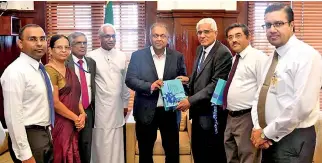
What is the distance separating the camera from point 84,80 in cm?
305

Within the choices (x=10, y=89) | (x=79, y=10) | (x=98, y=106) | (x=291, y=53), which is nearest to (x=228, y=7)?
(x=79, y=10)

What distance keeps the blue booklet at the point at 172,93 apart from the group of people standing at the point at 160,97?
51mm

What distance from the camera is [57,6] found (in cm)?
491

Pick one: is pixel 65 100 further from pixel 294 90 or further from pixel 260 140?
pixel 294 90

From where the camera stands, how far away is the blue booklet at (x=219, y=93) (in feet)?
9.14

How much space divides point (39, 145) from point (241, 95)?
4.77ft

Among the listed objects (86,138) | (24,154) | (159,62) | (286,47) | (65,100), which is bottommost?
(86,138)

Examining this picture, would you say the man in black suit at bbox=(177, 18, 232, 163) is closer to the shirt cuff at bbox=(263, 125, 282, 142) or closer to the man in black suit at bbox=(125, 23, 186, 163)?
the man in black suit at bbox=(125, 23, 186, 163)

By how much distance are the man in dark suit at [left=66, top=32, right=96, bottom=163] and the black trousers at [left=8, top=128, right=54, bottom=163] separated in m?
0.75

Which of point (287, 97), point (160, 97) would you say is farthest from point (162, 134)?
point (287, 97)

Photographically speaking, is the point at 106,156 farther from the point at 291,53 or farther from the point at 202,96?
the point at 291,53

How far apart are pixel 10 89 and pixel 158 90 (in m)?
1.26

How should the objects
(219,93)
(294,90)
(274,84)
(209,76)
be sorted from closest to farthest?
(294,90)
(274,84)
(219,93)
(209,76)

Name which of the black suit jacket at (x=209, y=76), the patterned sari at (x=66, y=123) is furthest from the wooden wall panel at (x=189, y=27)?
the patterned sari at (x=66, y=123)
